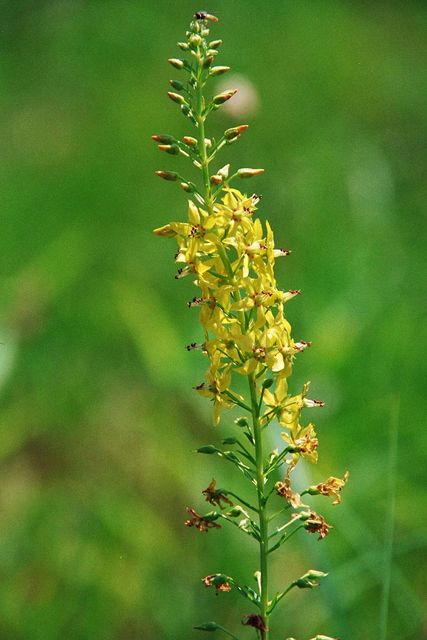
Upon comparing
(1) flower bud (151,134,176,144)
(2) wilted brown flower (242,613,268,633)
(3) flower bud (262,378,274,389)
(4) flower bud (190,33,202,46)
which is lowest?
(2) wilted brown flower (242,613,268,633)

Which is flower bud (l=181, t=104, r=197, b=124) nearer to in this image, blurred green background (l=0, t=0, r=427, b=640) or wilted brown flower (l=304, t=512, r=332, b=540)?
wilted brown flower (l=304, t=512, r=332, b=540)

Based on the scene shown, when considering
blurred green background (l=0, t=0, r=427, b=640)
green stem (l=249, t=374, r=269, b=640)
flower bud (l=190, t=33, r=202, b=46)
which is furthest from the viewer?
blurred green background (l=0, t=0, r=427, b=640)

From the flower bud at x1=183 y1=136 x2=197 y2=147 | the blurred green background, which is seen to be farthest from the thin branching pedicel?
the blurred green background

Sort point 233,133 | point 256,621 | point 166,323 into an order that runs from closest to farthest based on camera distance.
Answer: point 256,621
point 233,133
point 166,323

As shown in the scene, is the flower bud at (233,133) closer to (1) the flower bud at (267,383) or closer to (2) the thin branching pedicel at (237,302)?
(2) the thin branching pedicel at (237,302)

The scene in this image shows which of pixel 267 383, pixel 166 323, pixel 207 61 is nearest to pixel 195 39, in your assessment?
pixel 207 61

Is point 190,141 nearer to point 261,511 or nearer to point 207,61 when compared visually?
point 207,61

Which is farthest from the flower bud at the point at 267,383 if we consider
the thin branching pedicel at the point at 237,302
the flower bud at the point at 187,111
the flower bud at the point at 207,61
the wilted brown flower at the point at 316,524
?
the flower bud at the point at 207,61

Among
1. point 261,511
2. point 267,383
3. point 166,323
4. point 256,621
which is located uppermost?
point 166,323
